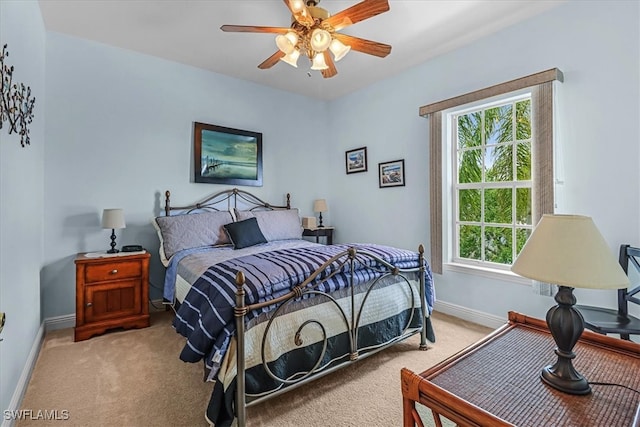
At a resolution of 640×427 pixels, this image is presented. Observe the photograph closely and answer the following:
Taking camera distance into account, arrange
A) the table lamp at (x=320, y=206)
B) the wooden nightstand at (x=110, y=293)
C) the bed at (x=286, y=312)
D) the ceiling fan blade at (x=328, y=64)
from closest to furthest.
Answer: the bed at (x=286, y=312), the ceiling fan blade at (x=328, y=64), the wooden nightstand at (x=110, y=293), the table lamp at (x=320, y=206)

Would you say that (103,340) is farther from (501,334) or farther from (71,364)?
(501,334)

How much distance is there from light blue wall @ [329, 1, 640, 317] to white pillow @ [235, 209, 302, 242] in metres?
1.16

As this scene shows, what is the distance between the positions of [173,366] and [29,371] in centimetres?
91

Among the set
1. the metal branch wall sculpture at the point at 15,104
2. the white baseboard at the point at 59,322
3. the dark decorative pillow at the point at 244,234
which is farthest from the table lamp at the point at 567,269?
the white baseboard at the point at 59,322

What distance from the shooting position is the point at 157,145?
340 centimetres

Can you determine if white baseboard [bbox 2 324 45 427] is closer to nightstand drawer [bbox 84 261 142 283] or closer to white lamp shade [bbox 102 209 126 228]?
nightstand drawer [bbox 84 261 142 283]

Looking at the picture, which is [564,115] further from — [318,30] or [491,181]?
[318,30]

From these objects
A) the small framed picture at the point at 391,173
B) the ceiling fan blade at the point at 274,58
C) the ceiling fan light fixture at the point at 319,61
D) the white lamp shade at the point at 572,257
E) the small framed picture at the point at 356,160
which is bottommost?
the white lamp shade at the point at 572,257

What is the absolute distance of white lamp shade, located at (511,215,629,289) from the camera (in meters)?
0.93

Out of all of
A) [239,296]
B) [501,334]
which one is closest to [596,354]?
[501,334]

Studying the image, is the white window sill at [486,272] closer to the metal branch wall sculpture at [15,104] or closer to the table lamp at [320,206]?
the table lamp at [320,206]

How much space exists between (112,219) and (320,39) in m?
2.39

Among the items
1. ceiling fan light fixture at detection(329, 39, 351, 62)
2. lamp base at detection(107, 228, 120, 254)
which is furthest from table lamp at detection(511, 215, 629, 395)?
lamp base at detection(107, 228, 120, 254)

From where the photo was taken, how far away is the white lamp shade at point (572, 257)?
36.6 inches
